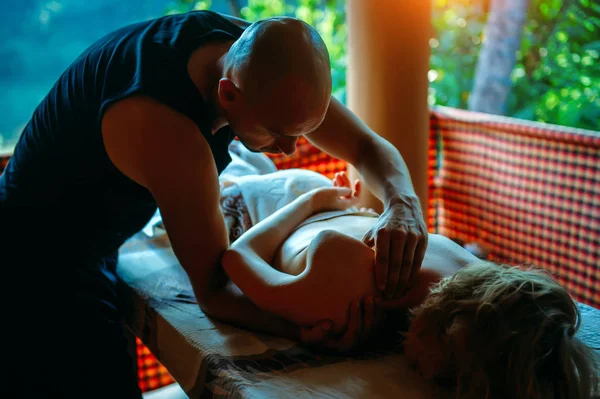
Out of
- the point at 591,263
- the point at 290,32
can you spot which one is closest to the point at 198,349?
the point at 290,32

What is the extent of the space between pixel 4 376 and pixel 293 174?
90 cm

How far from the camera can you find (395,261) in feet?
3.60

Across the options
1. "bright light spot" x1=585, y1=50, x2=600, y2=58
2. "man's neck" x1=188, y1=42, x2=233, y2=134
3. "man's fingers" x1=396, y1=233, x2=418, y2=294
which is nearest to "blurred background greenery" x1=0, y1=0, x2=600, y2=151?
"bright light spot" x1=585, y1=50, x2=600, y2=58

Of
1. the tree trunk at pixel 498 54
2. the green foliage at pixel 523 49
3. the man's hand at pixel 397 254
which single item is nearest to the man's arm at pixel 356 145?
the man's hand at pixel 397 254

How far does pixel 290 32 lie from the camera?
3.40 ft

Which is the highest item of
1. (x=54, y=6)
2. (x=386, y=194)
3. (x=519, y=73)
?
(x=54, y=6)

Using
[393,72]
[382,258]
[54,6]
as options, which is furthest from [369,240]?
[54,6]

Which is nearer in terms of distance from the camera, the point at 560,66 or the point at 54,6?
the point at 560,66

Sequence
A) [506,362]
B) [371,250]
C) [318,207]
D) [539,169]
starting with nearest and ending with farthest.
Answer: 1. [506,362]
2. [371,250]
3. [318,207]
4. [539,169]

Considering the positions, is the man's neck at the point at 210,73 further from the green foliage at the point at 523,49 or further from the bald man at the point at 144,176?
the green foliage at the point at 523,49

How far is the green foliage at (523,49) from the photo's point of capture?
11.8ft

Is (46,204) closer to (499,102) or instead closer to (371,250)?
(371,250)

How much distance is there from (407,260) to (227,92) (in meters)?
0.47

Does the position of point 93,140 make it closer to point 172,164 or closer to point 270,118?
point 172,164
